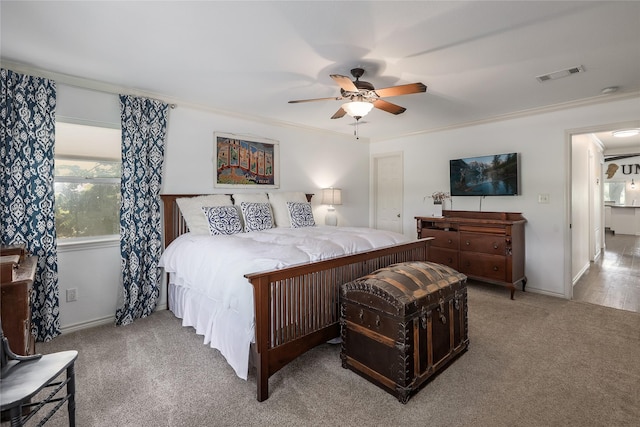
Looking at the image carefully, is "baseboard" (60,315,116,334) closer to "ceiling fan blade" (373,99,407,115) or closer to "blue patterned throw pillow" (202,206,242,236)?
"blue patterned throw pillow" (202,206,242,236)

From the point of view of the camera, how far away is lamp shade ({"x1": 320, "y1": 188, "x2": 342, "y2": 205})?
5.07m

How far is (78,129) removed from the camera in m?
3.05

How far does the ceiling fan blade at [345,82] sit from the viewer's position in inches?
89.8

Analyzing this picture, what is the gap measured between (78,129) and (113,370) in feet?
7.65

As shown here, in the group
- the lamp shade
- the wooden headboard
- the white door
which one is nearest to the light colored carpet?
the wooden headboard

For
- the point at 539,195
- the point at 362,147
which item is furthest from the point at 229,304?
the point at 362,147

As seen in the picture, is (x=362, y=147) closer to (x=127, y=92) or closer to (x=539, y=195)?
(x=539, y=195)

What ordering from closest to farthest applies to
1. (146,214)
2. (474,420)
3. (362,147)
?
1. (474,420)
2. (146,214)
3. (362,147)

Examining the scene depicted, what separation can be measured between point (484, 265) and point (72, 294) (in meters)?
4.64

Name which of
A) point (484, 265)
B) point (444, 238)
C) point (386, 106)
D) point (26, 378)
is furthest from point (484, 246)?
point (26, 378)

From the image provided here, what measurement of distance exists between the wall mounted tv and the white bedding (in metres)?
2.05

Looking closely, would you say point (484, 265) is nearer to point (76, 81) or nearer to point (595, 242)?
point (595, 242)

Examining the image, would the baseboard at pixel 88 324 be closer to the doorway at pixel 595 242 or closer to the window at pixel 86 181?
the window at pixel 86 181

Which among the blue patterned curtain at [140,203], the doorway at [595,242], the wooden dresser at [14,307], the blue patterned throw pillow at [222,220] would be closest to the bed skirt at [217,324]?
the blue patterned curtain at [140,203]
